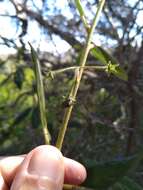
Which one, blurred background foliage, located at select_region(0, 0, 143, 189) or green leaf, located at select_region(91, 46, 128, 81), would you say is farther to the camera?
blurred background foliage, located at select_region(0, 0, 143, 189)

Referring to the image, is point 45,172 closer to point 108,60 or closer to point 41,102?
point 41,102

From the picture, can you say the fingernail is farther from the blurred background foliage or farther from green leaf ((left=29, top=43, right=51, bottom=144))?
the blurred background foliage

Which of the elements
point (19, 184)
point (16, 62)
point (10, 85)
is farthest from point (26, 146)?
point (19, 184)

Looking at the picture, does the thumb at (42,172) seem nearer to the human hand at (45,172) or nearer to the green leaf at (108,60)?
the human hand at (45,172)

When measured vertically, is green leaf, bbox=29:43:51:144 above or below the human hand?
above

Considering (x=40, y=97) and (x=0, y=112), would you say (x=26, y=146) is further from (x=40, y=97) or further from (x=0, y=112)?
(x=40, y=97)

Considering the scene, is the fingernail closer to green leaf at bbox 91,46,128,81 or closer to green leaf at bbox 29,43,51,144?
green leaf at bbox 29,43,51,144

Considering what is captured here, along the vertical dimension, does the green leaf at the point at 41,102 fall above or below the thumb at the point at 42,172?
above

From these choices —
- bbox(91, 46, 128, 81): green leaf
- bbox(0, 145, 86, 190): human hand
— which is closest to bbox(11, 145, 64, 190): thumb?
bbox(0, 145, 86, 190): human hand

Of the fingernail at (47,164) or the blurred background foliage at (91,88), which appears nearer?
the fingernail at (47,164)

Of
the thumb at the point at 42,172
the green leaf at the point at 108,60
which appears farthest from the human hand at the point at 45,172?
the green leaf at the point at 108,60
